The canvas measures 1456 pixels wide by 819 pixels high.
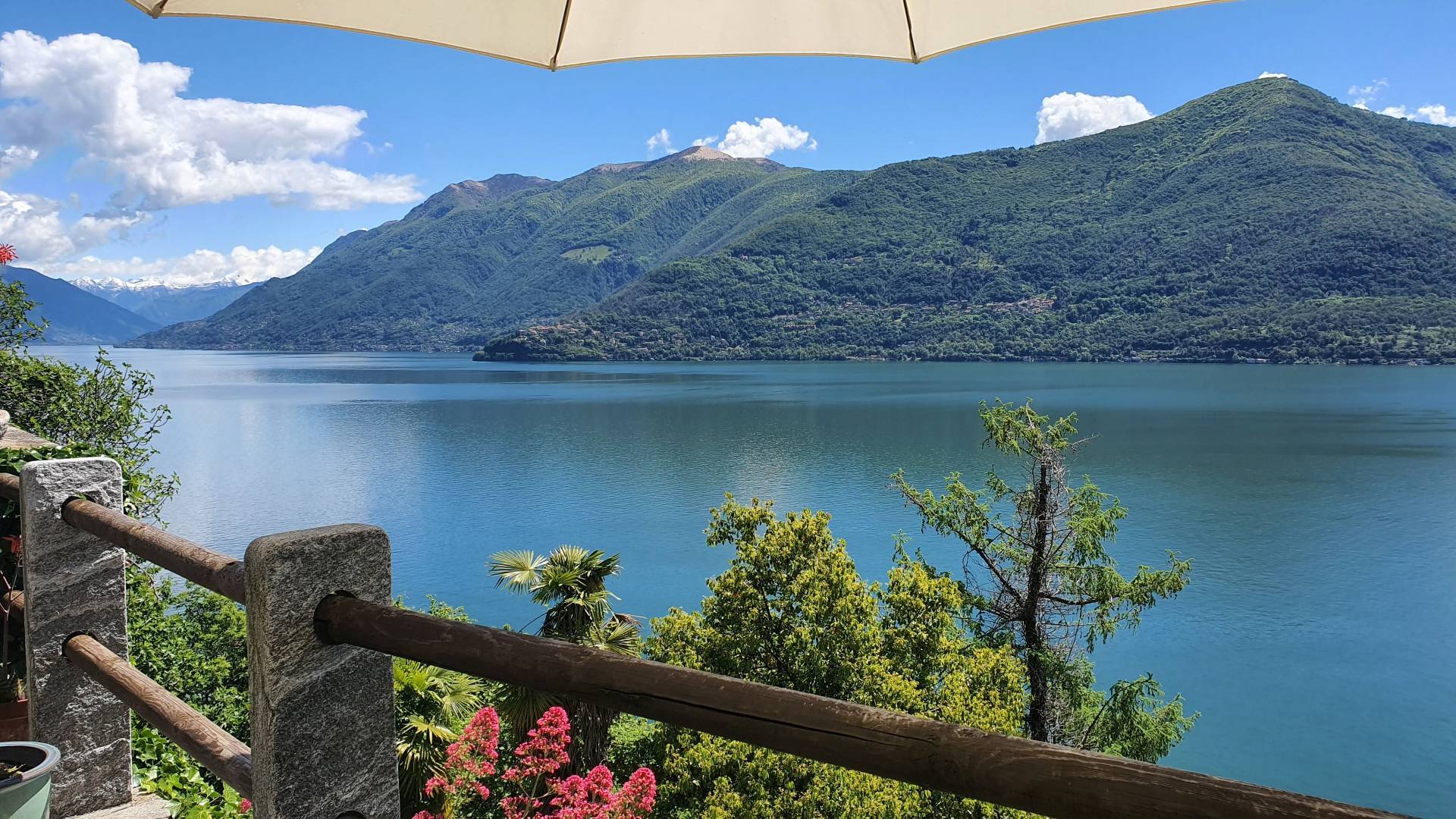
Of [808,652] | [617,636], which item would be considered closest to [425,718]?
[617,636]

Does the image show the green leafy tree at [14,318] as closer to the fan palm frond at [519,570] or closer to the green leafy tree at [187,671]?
the green leafy tree at [187,671]

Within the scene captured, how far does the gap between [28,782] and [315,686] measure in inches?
39.2

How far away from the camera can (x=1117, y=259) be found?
4958 inches

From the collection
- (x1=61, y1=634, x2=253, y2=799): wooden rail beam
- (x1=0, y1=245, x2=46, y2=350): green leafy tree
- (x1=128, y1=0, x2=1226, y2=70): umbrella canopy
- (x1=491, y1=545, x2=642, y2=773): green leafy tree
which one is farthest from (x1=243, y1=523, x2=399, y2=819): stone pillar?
(x1=0, y1=245, x2=46, y2=350): green leafy tree

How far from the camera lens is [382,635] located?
3.37ft

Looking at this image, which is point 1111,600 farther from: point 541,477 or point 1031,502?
point 541,477

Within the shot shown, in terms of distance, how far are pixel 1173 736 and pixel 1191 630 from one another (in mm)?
8879

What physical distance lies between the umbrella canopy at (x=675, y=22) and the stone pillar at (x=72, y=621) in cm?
113

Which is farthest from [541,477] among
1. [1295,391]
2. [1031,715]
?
[1295,391]

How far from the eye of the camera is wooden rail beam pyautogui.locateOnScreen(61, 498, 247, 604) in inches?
47.0

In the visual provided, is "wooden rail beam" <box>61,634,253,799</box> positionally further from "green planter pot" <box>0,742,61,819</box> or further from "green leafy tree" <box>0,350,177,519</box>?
"green leafy tree" <box>0,350,177,519</box>

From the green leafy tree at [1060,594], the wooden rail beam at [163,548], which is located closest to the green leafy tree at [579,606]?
the green leafy tree at [1060,594]

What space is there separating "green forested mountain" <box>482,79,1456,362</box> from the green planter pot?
107 metres

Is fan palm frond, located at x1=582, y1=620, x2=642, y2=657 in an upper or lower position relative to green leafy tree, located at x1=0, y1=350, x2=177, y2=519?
lower
